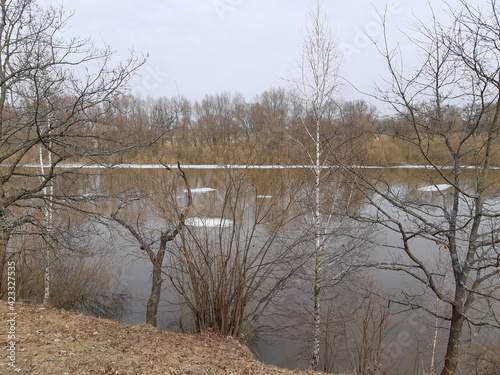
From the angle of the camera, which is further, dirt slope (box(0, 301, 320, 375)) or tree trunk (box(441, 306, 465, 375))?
tree trunk (box(441, 306, 465, 375))

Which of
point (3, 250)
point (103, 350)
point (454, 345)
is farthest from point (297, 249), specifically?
point (3, 250)

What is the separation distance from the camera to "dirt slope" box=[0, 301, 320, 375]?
3818mm

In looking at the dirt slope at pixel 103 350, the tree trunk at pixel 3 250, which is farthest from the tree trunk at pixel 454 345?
the tree trunk at pixel 3 250

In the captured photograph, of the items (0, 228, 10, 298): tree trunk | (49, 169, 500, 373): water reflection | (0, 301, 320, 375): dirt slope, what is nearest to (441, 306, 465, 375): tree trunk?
(49, 169, 500, 373): water reflection

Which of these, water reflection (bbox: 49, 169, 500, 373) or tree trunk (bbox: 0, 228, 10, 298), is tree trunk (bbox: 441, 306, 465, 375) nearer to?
water reflection (bbox: 49, 169, 500, 373)

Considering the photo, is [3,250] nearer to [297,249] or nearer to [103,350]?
[103,350]

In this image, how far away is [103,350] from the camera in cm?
460

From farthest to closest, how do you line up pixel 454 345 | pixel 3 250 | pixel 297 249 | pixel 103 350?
pixel 297 249 < pixel 3 250 < pixel 454 345 < pixel 103 350

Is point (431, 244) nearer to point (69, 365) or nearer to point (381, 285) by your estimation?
Result: point (381, 285)

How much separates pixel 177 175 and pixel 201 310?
117 inches

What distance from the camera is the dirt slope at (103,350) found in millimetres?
3818

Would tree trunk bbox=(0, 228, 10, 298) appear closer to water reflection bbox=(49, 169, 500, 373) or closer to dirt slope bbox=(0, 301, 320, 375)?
water reflection bbox=(49, 169, 500, 373)

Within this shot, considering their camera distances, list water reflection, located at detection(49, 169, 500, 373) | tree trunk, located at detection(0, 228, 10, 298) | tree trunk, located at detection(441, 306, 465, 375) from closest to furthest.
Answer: tree trunk, located at detection(441, 306, 465, 375) < tree trunk, located at detection(0, 228, 10, 298) < water reflection, located at detection(49, 169, 500, 373)

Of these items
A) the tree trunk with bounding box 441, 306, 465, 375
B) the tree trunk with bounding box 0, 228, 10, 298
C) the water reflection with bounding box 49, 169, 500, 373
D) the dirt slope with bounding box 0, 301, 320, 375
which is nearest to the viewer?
the dirt slope with bounding box 0, 301, 320, 375
